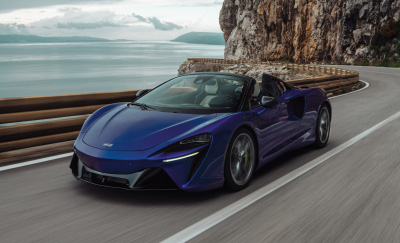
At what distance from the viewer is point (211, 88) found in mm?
5336

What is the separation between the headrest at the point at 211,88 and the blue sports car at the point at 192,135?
1cm

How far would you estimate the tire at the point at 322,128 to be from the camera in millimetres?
6840

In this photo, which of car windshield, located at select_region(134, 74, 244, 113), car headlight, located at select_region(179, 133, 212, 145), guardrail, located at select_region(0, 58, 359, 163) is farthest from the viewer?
guardrail, located at select_region(0, 58, 359, 163)

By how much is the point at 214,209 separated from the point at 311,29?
245 feet

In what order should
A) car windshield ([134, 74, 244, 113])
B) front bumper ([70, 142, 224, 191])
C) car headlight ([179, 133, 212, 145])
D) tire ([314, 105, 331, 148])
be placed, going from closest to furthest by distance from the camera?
front bumper ([70, 142, 224, 191]) < car headlight ([179, 133, 212, 145]) < car windshield ([134, 74, 244, 113]) < tire ([314, 105, 331, 148])

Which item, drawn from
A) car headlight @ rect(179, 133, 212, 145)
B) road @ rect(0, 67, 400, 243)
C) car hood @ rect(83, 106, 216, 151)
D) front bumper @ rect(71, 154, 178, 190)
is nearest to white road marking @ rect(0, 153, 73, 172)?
road @ rect(0, 67, 400, 243)

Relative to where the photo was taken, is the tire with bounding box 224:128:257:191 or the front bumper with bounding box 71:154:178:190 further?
the tire with bounding box 224:128:257:191

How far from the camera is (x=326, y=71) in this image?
129ft

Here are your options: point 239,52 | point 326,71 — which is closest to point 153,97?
point 326,71

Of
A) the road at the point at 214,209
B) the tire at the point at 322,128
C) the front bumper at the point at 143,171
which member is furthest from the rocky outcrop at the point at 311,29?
the front bumper at the point at 143,171

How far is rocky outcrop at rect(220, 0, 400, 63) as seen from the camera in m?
61.1

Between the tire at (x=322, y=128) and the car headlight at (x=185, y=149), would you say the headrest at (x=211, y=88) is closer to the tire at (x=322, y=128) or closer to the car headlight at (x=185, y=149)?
the car headlight at (x=185, y=149)

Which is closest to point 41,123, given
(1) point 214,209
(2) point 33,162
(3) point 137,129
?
(2) point 33,162

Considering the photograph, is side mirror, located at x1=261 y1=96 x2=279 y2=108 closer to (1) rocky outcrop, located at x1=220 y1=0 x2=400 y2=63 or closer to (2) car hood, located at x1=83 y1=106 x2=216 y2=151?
(2) car hood, located at x1=83 y1=106 x2=216 y2=151
